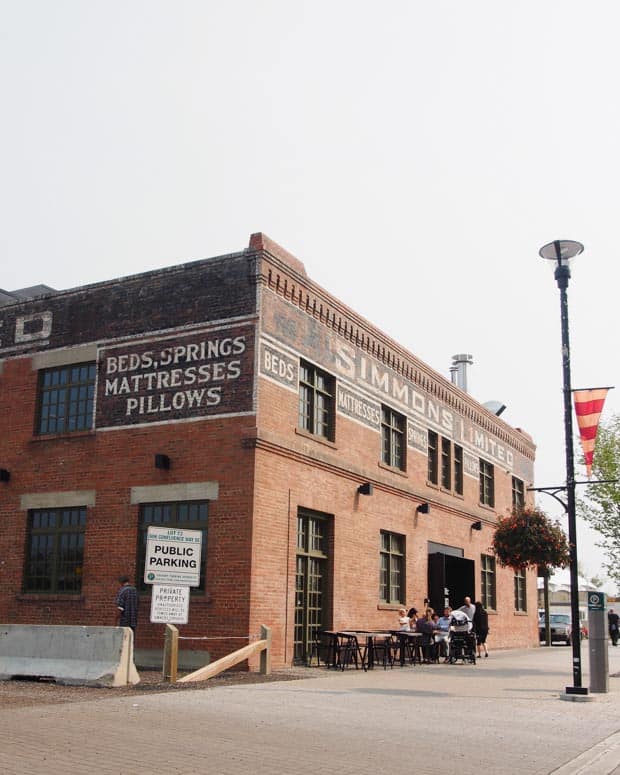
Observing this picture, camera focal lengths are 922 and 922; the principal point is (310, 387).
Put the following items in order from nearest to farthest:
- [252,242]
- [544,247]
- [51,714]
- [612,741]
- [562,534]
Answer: [612,741]
[51,714]
[544,247]
[252,242]
[562,534]

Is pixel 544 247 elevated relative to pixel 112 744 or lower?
elevated

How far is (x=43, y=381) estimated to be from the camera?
2153 cm

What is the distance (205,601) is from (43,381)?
7.06m

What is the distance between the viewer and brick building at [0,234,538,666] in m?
18.2

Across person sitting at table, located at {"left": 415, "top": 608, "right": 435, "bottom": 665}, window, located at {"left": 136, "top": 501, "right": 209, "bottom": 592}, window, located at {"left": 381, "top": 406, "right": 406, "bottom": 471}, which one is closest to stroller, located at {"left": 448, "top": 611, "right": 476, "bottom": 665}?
person sitting at table, located at {"left": 415, "top": 608, "right": 435, "bottom": 665}

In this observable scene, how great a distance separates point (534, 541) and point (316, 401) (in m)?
5.82

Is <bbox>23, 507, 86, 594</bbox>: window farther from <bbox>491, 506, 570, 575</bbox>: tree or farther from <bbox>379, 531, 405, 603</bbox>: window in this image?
<bbox>491, 506, 570, 575</bbox>: tree

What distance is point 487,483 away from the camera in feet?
108

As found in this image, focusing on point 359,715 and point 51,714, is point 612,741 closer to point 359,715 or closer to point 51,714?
point 359,715

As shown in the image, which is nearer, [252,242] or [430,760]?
[430,760]

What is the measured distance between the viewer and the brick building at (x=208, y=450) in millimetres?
18234

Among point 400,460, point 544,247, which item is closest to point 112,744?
point 544,247

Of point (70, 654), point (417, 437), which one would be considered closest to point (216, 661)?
point (70, 654)

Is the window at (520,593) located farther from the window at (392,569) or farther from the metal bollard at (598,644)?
the metal bollard at (598,644)
